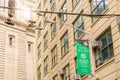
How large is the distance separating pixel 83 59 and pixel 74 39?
8.42 m

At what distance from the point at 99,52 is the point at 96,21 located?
2.26 metres

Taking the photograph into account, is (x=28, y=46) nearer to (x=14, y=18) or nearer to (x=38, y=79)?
(x=14, y=18)

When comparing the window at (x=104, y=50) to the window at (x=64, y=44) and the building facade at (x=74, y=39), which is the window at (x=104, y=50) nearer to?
the building facade at (x=74, y=39)

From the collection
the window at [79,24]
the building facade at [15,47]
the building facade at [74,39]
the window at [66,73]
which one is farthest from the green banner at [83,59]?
the building facade at [15,47]

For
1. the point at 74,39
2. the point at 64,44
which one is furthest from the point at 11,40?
the point at 74,39

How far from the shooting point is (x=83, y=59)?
22.0 meters

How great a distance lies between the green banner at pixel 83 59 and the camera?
2172 cm

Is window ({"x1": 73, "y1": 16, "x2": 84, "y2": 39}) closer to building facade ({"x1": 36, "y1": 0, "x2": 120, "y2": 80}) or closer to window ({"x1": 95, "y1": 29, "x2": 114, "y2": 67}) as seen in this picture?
building facade ({"x1": 36, "y1": 0, "x2": 120, "y2": 80})

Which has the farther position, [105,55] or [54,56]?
[54,56]

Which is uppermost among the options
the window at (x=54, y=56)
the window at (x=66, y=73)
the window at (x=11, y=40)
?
the window at (x=11, y=40)

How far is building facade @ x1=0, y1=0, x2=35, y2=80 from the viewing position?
57469 millimetres

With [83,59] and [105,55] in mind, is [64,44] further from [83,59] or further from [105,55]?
[83,59]

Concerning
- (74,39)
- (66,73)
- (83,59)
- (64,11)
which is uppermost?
(64,11)

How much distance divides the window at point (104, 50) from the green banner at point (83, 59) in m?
1.64
